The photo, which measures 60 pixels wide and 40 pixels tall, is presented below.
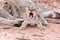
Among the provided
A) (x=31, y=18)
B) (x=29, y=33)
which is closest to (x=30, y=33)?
(x=29, y=33)

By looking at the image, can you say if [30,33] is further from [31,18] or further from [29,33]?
[31,18]

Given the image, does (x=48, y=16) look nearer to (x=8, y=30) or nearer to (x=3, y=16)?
(x=3, y=16)

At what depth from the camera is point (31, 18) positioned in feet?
14.4

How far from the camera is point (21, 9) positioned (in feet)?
18.5

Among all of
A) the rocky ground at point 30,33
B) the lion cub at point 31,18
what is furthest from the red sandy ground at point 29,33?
the lion cub at point 31,18

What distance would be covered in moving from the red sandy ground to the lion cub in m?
0.12

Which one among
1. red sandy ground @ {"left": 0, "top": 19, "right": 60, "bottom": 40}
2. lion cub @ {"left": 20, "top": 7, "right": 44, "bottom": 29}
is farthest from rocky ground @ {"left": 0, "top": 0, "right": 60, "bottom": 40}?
lion cub @ {"left": 20, "top": 7, "right": 44, "bottom": 29}

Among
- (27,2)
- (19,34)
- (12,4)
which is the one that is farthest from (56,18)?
(19,34)

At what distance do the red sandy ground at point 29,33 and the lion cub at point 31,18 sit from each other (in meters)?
0.12

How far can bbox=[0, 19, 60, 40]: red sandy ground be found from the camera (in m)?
3.58

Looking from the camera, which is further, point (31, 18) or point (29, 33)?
point (31, 18)

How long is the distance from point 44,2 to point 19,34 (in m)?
4.97

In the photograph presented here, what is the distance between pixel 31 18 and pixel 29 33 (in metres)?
0.55

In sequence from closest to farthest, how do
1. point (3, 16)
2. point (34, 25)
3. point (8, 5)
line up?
1. point (34, 25)
2. point (3, 16)
3. point (8, 5)
